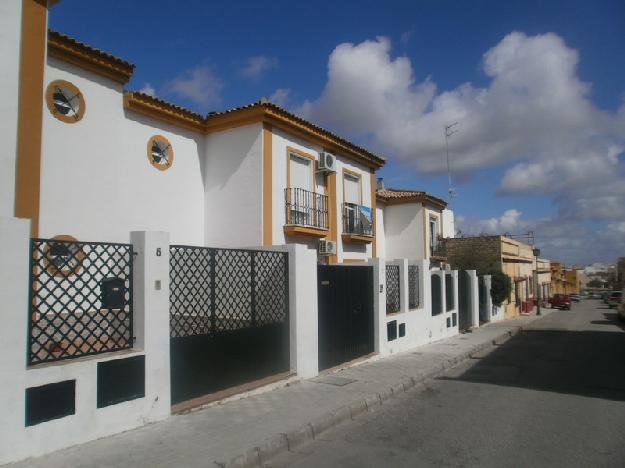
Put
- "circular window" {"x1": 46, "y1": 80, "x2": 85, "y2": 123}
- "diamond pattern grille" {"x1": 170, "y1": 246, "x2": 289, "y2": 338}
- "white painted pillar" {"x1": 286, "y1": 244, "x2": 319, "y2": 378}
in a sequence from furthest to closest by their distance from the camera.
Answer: "circular window" {"x1": 46, "y1": 80, "x2": 85, "y2": 123} → "white painted pillar" {"x1": 286, "y1": 244, "x2": 319, "y2": 378} → "diamond pattern grille" {"x1": 170, "y1": 246, "x2": 289, "y2": 338}

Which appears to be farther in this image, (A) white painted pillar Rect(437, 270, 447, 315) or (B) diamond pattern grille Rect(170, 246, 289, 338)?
(A) white painted pillar Rect(437, 270, 447, 315)

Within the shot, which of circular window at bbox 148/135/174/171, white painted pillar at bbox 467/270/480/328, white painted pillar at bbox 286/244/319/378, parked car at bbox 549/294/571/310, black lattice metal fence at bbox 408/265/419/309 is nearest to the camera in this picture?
white painted pillar at bbox 286/244/319/378

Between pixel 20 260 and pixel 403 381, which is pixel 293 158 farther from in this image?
Answer: pixel 20 260

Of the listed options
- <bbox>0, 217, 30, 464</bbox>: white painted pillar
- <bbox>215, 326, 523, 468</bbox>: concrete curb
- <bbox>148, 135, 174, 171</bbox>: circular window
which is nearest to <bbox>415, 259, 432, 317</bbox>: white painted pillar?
<bbox>215, 326, 523, 468</bbox>: concrete curb

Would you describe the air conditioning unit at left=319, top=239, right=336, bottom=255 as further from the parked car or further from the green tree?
the parked car

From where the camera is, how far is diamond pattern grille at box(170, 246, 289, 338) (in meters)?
6.17

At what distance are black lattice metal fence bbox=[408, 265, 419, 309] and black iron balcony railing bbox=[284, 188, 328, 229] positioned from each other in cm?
304

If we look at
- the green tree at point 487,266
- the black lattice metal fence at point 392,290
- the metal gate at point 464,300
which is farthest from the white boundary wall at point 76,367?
the green tree at point 487,266

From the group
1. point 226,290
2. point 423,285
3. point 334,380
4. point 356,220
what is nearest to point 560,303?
point 356,220

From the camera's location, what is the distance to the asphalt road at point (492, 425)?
15.6 feet

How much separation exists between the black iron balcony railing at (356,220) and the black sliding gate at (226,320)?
8.16 metres

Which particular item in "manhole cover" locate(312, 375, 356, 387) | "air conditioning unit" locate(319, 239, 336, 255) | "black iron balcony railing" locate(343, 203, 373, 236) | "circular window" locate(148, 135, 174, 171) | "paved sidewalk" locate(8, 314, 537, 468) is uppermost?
"circular window" locate(148, 135, 174, 171)

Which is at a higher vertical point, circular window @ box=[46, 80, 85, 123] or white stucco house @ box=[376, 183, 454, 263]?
circular window @ box=[46, 80, 85, 123]

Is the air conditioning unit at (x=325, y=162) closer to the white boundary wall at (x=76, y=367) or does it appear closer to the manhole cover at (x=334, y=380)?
the manhole cover at (x=334, y=380)
